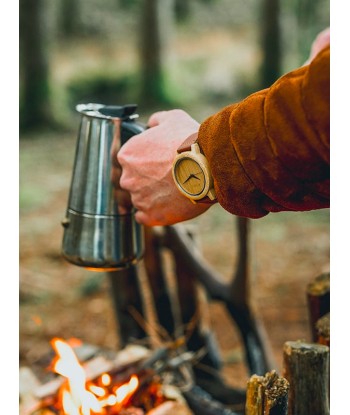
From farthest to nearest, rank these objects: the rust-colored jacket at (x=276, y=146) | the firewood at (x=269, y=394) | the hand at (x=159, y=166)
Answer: the hand at (x=159, y=166) → the firewood at (x=269, y=394) → the rust-colored jacket at (x=276, y=146)

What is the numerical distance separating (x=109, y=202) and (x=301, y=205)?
49 cm

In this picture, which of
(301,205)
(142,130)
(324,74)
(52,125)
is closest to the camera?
(324,74)

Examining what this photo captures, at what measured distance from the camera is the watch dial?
1.33m

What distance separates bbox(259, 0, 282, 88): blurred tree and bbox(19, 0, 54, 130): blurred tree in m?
2.78

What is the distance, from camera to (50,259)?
4680 millimetres

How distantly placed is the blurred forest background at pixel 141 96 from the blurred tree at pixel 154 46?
0.02m

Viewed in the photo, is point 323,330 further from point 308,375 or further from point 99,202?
point 99,202

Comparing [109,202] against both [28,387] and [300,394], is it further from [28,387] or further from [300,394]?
[28,387]

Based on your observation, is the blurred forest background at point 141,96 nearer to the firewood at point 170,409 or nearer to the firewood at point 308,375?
the firewood at point 170,409

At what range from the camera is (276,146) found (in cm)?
116

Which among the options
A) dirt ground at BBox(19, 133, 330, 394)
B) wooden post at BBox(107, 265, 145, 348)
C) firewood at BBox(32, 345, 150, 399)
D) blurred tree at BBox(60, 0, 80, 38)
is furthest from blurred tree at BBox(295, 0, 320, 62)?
firewood at BBox(32, 345, 150, 399)

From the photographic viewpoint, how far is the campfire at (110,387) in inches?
71.7

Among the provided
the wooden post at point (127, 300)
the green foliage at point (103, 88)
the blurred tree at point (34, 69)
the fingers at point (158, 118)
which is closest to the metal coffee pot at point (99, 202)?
the fingers at point (158, 118)
